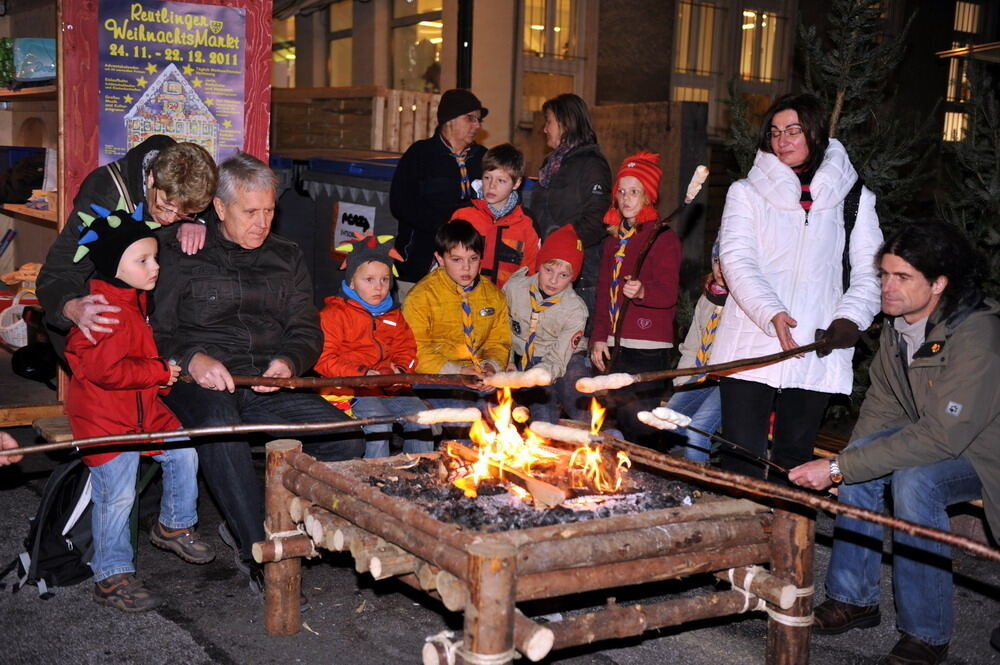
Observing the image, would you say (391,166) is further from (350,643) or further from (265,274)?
(350,643)

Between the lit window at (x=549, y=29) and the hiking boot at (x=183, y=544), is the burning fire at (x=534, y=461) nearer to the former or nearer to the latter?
the hiking boot at (x=183, y=544)

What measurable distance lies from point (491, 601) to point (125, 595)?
7.19ft

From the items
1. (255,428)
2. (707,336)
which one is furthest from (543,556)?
(707,336)

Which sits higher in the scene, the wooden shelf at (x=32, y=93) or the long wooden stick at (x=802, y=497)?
the wooden shelf at (x=32, y=93)

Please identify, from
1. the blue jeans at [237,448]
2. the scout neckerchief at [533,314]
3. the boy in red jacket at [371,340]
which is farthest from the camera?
the scout neckerchief at [533,314]

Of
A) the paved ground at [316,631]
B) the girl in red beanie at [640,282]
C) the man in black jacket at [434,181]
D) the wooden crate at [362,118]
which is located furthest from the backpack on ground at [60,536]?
the wooden crate at [362,118]

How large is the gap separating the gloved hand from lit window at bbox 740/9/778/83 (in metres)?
Result: 11.9

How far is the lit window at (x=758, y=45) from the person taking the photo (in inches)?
621

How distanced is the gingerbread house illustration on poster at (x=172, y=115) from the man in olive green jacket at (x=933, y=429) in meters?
4.08

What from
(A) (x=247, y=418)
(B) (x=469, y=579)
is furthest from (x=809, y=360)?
(A) (x=247, y=418)

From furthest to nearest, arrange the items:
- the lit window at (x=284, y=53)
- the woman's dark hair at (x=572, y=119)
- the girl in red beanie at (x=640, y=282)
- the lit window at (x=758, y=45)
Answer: the lit window at (x=284, y=53) < the lit window at (x=758, y=45) < the woman's dark hair at (x=572, y=119) < the girl in red beanie at (x=640, y=282)

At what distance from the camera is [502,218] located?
634cm

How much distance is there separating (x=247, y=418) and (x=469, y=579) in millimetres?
2202

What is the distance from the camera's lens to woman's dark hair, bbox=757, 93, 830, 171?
4.68m
